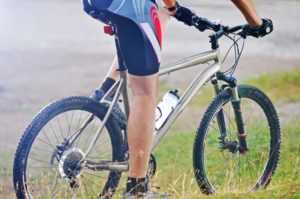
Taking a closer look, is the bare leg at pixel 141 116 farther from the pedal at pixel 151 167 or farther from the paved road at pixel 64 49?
the paved road at pixel 64 49

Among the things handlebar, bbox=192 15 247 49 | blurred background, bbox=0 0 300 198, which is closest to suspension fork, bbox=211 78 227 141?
handlebar, bbox=192 15 247 49

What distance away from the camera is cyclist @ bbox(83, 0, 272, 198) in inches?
199

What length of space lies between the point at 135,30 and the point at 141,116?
17.2 inches

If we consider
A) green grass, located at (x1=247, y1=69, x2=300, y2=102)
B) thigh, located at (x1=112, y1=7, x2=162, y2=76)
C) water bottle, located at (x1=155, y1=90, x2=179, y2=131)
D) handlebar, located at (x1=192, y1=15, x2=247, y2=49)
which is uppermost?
green grass, located at (x1=247, y1=69, x2=300, y2=102)

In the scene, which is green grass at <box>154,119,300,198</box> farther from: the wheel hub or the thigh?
the thigh

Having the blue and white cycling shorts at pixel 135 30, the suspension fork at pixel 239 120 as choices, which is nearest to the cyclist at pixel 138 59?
the blue and white cycling shorts at pixel 135 30

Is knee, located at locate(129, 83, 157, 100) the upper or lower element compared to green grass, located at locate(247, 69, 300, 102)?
lower

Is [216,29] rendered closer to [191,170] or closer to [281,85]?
[191,170]

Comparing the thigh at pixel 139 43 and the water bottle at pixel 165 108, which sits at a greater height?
the thigh at pixel 139 43

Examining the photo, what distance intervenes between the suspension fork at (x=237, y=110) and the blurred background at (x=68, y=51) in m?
3.88

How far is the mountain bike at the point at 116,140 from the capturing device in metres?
5.25

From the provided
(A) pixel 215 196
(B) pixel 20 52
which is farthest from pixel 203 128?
(B) pixel 20 52

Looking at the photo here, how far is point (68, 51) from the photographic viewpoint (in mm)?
14406

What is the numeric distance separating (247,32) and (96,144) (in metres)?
1.11
